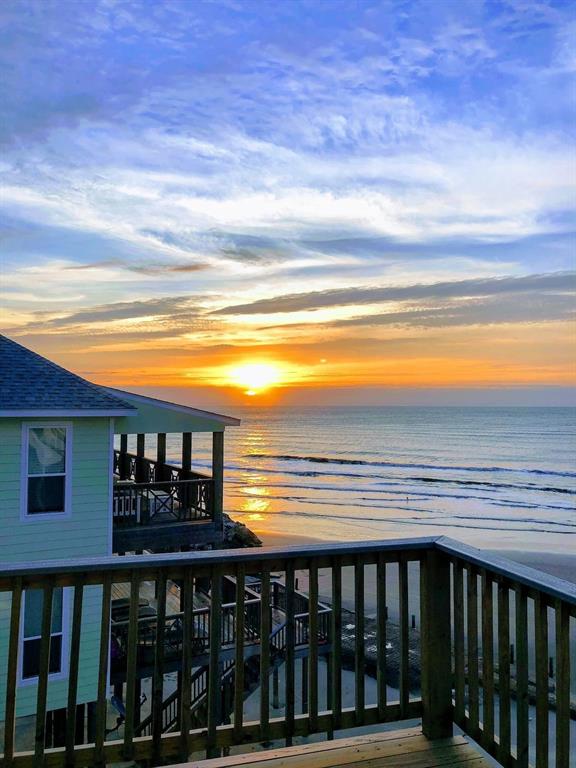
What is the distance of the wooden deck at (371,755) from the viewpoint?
8.93ft

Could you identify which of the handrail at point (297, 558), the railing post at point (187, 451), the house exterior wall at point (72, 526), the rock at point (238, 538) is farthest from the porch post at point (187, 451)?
the handrail at point (297, 558)

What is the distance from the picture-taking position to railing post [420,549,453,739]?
116 inches

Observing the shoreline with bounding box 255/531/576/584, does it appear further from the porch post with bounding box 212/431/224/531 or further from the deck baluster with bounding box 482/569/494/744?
the deck baluster with bounding box 482/569/494/744

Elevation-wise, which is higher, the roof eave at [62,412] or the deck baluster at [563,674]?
the roof eave at [62,412]

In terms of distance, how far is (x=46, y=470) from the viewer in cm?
957

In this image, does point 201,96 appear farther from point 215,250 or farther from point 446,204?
point 215,250

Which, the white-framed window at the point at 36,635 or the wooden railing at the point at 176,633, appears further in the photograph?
the wooden railing at the point at 176,633

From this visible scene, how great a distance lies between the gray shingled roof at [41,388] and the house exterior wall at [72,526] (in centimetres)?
27

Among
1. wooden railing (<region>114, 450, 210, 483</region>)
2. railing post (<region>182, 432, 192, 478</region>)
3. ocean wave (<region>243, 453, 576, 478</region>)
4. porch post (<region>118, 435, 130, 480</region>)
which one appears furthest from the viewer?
ocean wave (<region>243, 453, 576, 478</region>)

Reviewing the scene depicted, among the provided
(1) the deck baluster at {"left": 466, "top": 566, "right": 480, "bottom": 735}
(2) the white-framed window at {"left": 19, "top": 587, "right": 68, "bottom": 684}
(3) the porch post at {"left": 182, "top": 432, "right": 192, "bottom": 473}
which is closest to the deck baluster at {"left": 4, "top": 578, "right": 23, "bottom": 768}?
(1) the deck baluster at {"left": 466, "top": 566, "right": 480, "bottom": 735}

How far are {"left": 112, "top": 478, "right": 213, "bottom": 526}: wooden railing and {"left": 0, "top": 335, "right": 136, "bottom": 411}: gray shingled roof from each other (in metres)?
1.89

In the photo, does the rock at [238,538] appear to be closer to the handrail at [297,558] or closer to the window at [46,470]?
the window at [46,470]

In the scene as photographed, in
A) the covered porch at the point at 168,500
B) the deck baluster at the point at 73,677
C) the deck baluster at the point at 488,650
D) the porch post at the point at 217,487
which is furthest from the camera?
the porch post at the point at 217,487

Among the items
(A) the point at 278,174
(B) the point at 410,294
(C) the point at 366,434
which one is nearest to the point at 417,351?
(C) the point at 366,434
